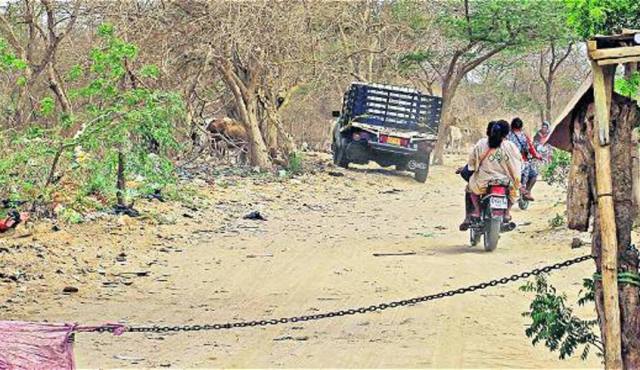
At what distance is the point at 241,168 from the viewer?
928 inches

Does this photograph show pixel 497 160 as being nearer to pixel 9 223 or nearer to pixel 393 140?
pixel 9 223

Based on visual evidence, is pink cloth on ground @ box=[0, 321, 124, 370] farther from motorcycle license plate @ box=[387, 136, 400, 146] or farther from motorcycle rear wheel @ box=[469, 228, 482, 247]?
motorcycle license plate @ box=[387, 136, 400, 146]

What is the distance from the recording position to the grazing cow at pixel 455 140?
4428 centimetres

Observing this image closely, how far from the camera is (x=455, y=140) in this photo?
148ft

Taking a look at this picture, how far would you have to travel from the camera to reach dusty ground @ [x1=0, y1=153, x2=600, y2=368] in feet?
23.6

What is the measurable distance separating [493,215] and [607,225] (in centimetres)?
683

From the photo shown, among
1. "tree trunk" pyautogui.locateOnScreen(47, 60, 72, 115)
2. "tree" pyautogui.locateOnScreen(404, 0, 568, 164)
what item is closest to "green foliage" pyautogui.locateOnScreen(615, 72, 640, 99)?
"tree trunk" pyautogui.locateOnScreen(47, 60, 72, 115)

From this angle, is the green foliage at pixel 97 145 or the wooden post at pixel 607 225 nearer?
the wooden post at pixel 607 225

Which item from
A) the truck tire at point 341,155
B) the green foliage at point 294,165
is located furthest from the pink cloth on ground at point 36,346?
the truck tire at point 341,155

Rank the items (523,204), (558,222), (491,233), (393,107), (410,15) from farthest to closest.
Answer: (410,15) → (393,107) → (523,204) → (558,222) → (491,233)

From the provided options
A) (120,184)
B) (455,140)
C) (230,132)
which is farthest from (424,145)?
(455,140)

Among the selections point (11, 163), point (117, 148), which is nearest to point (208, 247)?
point (117, 148)

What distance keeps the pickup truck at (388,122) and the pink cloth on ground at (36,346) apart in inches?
794

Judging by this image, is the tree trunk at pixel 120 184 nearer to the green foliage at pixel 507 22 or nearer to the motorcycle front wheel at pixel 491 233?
the motorcycle front wheel at pixel 491 233
